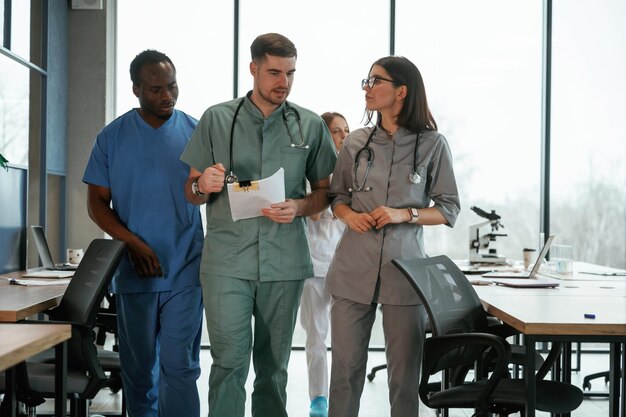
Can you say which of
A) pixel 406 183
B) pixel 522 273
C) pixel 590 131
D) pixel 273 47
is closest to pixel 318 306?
pixel 522 273

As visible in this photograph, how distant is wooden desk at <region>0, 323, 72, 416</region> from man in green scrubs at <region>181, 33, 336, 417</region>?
0.65m

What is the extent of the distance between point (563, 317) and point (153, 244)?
1539mm

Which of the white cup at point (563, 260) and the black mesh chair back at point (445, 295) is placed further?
the white cup at point (563, 260)

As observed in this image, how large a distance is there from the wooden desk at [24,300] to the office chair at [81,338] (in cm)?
Answer: 8

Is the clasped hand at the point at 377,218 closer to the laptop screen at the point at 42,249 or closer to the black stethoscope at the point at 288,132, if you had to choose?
the black stethoscope at the point at 288,132

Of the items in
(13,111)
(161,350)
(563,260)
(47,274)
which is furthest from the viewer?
(13,111)

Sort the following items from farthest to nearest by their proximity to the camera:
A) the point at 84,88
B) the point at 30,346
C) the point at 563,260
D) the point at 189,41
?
the point at 189,41, the point at 84,88, the point at 563,260, the point at 30,346

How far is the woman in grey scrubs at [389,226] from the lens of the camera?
8.63 feet

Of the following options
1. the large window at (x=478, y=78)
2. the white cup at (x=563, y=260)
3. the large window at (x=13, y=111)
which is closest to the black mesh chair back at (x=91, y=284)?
the large window at (x=13, y=111)

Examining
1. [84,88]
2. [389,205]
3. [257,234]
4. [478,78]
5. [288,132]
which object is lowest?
[257,234]

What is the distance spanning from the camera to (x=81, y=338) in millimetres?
2730

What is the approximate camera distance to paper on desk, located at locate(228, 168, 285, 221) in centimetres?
253

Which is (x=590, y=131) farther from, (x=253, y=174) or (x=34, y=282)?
(x=34, y=282)

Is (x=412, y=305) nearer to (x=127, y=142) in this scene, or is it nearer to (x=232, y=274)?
(x=232, y=274)
